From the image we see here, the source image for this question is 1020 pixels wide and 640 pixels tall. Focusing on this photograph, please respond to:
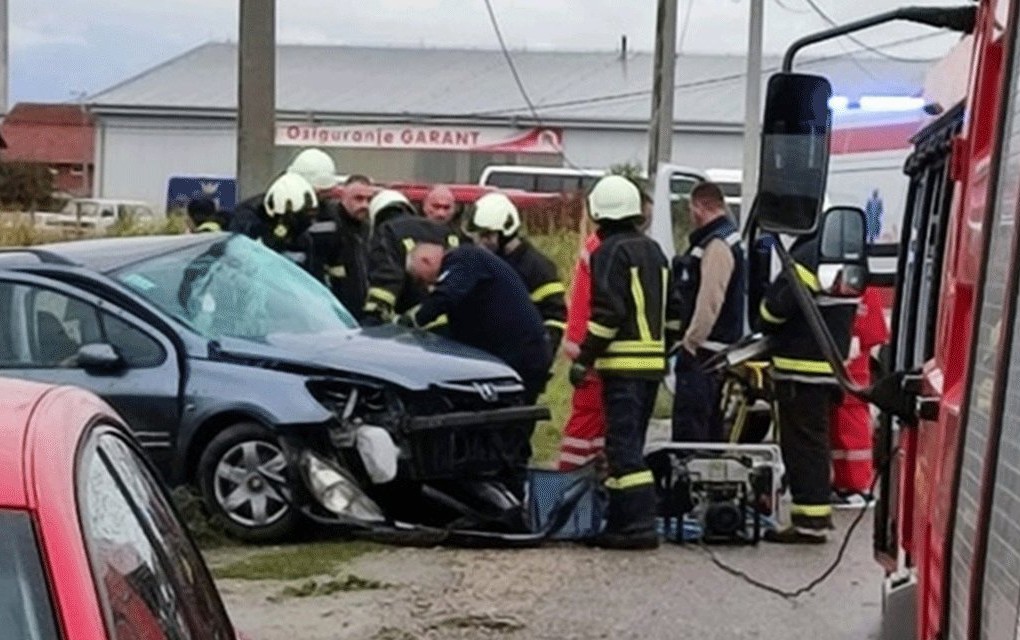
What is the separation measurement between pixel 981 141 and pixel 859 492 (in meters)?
7.34

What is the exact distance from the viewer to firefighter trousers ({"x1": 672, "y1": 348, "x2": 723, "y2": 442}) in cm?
1089

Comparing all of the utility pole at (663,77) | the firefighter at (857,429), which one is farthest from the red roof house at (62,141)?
the firefighter at (857,429)

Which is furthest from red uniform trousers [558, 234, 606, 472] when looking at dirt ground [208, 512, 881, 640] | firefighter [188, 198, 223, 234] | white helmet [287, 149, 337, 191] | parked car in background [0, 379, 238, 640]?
parked car in background [0, 379, 238, 640]

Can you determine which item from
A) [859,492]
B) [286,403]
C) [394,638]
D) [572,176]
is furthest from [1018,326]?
[572,176]

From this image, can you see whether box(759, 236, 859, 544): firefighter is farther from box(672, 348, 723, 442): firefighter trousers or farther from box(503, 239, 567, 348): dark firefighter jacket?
box(503, 239, 567, 348): dark firefighter jacket

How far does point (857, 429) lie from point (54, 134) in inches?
2427

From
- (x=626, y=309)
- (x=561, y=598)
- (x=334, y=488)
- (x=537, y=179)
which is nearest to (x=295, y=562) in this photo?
(x=334, y=488)

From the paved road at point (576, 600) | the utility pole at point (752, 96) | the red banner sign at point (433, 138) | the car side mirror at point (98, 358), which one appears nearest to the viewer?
the paved road at point (576, 600)

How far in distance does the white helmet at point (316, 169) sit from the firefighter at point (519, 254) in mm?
2122

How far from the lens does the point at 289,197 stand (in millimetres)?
11867

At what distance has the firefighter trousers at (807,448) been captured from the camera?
973cm

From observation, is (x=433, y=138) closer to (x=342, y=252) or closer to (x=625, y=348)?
(x=342, y=252)

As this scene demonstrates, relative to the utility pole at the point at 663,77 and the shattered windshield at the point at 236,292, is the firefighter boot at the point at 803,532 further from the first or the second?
the utility pole at the point at 663,77

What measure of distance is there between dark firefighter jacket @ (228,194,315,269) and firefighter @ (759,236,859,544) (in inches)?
135
